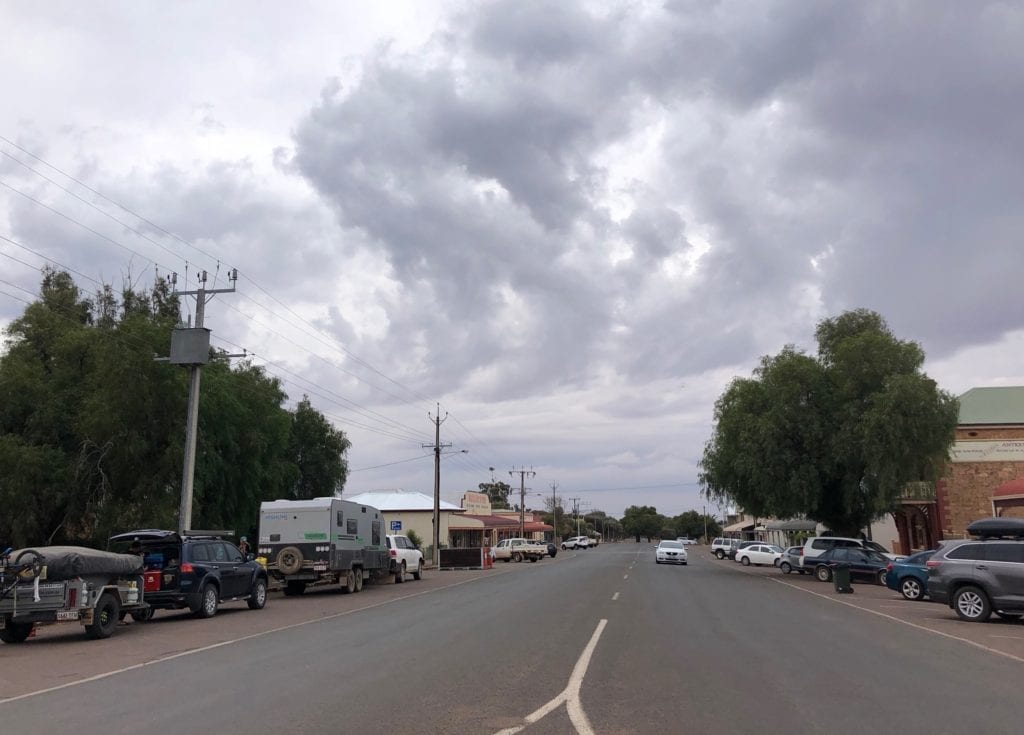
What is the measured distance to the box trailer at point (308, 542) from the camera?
25.8 meters

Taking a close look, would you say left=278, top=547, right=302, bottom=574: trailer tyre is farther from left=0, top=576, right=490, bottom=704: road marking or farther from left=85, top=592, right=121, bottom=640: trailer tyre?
left=85, top=592, right=121, bottom=640: trailer tyre

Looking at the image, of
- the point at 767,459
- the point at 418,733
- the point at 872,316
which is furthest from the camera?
Result: the point at 872,316

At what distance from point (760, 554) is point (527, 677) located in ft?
141

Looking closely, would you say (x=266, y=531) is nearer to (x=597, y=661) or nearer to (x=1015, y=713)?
(x=597, y=661)

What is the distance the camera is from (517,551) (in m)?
57.7

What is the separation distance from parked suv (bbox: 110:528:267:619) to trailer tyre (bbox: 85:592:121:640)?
195cm

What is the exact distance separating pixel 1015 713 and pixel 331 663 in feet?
26.4

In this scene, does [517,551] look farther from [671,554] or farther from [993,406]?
[993,406]

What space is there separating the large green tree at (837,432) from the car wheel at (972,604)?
1770 cm

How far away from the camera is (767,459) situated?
36438mm

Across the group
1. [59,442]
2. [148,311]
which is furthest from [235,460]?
[148,311]

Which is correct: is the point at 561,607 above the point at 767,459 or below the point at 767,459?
below

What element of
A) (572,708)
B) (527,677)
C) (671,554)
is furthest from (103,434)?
(671,554)

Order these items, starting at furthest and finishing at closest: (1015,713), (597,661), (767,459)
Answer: (767,459) → (597,661) → (1015,713)
